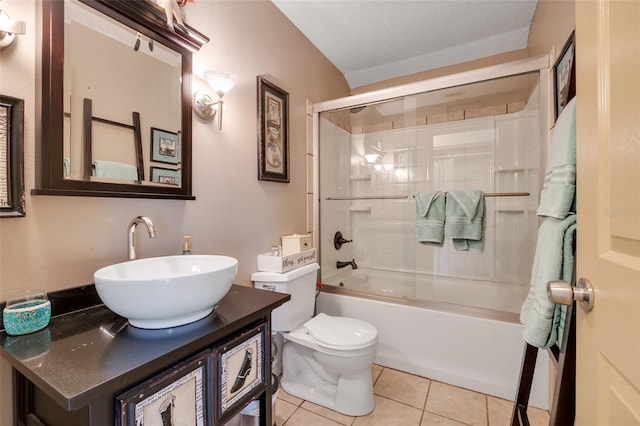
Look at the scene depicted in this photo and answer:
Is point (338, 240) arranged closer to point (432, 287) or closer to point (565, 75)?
point (432, 287)

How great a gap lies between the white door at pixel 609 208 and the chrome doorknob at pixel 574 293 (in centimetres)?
2

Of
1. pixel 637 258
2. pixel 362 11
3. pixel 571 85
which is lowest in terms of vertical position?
pixel 637 258

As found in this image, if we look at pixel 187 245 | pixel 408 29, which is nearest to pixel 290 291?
pixel 187 245

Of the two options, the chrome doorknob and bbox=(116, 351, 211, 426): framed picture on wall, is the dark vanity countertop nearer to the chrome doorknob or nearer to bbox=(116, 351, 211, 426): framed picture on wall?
bbox=(116, 351, 211, 426): framed picture on wall

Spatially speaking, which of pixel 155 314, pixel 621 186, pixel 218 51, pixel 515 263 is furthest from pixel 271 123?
pixel 515 263

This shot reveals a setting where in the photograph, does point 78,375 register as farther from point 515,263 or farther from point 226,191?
point 515,263

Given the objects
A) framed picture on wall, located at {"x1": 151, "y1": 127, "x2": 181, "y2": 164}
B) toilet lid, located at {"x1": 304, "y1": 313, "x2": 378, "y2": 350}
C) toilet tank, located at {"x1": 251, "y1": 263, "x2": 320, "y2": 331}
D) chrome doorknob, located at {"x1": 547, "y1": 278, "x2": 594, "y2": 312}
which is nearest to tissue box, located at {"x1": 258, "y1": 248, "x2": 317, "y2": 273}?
toilet tank, located at {"x1": 251, "y1": 263, "x2": 320, "y2": 331}

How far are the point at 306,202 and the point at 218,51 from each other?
116cm

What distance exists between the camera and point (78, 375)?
588 millimetres

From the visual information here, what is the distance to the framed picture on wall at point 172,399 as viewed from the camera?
24.3 inches

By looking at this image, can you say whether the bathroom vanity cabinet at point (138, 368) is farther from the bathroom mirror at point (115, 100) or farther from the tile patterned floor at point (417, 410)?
the tile patterned floor at point (417, 410)

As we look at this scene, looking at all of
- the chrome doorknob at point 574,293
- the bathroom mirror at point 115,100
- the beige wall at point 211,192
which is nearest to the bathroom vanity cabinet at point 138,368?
the beige wall at point 211,192

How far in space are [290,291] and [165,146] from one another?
1.01 m

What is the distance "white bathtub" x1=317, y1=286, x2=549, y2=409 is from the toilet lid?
416 mm
